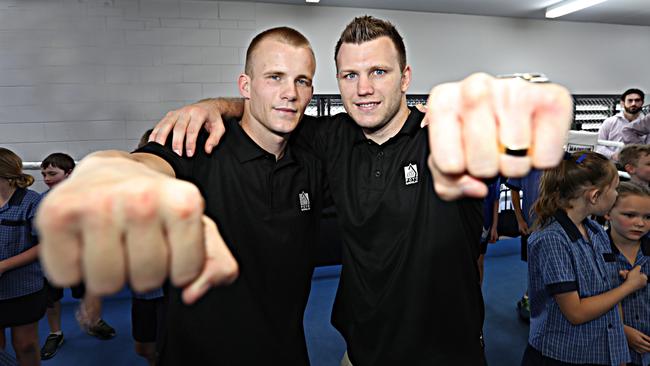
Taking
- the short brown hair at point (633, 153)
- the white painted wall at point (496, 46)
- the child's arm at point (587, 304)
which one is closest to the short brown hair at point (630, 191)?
the child's arm at point (587, 304)

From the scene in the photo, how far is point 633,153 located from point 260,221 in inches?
124

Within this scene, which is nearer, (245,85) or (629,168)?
(245,85)

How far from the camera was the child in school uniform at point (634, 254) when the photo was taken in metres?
1.87

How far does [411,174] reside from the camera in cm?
149

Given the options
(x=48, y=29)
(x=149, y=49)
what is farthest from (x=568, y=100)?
(x=48, y=29)

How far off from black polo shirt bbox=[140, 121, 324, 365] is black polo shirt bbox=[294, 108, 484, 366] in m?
0.20

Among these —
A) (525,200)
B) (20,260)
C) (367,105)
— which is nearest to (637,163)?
(525,200)

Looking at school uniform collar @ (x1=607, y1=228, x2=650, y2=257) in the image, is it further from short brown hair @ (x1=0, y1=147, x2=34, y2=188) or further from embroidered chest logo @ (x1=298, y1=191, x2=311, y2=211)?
short brown hair @ (x1=0, y1=147, x2=34, y2=188)

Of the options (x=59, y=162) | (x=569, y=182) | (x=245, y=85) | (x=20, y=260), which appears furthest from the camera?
(x=59, y=162)

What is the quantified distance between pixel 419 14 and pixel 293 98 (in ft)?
19.6

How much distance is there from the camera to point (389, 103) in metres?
1.52

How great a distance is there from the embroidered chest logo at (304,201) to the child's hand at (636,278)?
142 cm

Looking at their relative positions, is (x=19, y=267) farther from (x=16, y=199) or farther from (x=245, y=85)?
(x=245, y=85)

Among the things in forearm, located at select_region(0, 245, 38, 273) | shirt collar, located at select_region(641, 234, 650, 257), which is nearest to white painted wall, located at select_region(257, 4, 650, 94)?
forearm, located at select_region(0, 245, 38, 273)
